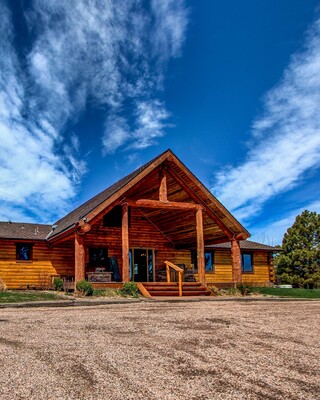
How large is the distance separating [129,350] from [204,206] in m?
14.9

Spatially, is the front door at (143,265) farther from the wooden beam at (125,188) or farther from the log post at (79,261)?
the log post at (79,261)

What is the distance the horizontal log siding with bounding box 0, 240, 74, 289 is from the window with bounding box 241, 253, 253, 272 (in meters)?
11.8

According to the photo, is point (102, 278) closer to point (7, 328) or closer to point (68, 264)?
point (68, 264)

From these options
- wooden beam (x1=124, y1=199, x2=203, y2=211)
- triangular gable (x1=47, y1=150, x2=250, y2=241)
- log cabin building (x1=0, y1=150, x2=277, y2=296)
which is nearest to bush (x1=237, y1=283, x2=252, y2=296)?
log cabin building (x1=0, y1=150, x2=277, y2=296)

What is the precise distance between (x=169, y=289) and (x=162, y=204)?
402 centimetres

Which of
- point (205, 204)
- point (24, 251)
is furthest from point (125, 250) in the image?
point (24, 251)

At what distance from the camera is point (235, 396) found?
3.74m

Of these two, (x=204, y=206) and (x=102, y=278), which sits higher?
(x=204, y=206)

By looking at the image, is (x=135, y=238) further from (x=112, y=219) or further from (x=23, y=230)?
(x=23, y=230)

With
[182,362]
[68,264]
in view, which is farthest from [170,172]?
[182,362]

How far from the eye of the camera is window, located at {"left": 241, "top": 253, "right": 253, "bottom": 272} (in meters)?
27.3

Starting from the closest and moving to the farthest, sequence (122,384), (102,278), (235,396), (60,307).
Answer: (235,396) → (122,384) → (60,307) → (102,278)

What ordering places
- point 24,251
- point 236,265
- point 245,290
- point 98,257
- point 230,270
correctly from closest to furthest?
point 245,290 < point 236,265 < point 24,251 < point 98,257 < point 230,270

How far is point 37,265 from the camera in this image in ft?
69.2
